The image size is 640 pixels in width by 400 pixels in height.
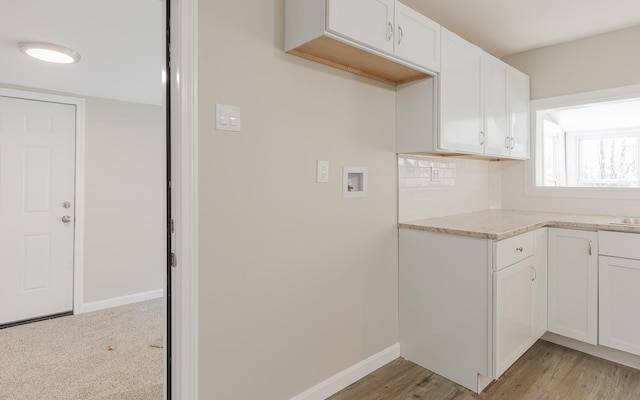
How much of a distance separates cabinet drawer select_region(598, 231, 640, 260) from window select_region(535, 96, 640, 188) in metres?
1.03

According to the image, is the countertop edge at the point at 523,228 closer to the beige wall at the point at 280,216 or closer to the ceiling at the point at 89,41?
the beige wall at the point at 280,216

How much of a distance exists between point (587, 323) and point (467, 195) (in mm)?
1238

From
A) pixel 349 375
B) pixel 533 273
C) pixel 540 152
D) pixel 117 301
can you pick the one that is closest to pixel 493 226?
pixel 533 273

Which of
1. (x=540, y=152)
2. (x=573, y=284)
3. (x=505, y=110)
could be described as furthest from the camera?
(x=540, y=152)

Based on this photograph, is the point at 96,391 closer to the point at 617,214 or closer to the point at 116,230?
the point at 116,230

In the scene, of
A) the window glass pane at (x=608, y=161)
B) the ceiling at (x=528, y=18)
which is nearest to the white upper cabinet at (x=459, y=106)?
→ the ceiling at (x=528, y=18)

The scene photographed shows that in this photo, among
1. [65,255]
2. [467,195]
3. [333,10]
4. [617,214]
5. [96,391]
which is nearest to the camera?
[333,10]

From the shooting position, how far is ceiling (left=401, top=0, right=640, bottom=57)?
7.47ft

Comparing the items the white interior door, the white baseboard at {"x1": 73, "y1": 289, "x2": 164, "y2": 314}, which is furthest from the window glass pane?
the white interior door

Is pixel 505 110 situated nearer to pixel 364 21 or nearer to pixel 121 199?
pixel 364 21

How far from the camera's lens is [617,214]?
2740mm

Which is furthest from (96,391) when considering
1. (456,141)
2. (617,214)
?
(617,214)

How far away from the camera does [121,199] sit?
12.3 feet

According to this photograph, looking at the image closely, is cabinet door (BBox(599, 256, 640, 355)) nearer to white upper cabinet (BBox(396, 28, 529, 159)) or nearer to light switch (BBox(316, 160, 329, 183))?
white upper cabinet (BBox(396, 28, 529, 159))
